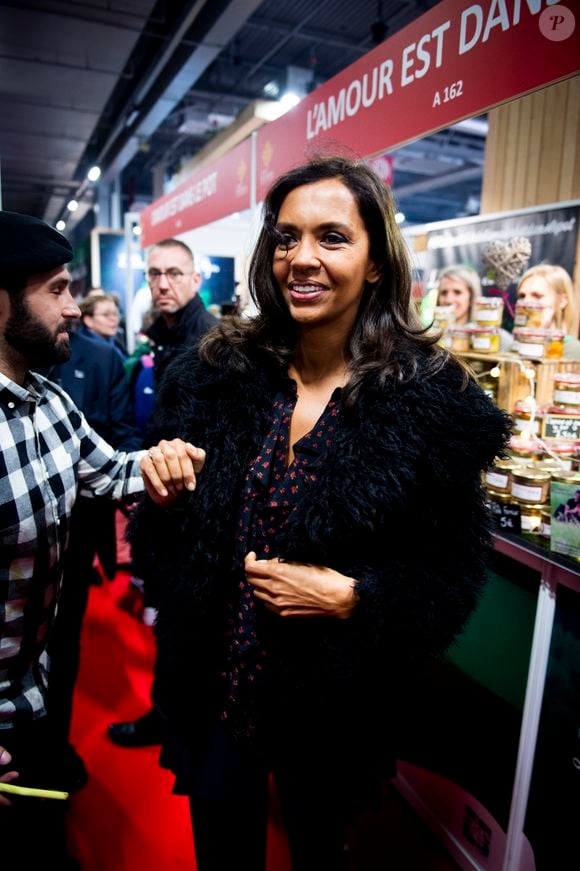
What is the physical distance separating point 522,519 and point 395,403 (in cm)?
79

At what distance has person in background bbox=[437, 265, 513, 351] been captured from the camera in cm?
395

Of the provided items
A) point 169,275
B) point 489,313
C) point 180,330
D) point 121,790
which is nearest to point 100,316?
point 169,275

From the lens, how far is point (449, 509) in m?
1.15

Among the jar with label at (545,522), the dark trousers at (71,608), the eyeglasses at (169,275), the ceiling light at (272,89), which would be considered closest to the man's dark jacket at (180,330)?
the eyeglasses at (169,275)

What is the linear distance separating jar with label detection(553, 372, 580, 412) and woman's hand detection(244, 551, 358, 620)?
1091 mm

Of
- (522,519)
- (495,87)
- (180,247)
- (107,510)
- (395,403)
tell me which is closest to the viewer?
(395,403)

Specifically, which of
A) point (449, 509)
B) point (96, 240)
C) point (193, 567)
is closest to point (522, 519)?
point (449, 509)

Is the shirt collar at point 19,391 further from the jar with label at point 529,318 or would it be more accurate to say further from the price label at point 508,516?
the jar with label at point 529,318

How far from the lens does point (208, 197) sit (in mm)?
4402

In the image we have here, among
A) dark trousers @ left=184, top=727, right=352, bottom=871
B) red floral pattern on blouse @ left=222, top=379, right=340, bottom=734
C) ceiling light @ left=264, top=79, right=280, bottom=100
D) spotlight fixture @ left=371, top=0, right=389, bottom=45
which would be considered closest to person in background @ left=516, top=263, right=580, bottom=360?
red floral pattern on blouse @ left=222, top=379, right=340, bottom=734

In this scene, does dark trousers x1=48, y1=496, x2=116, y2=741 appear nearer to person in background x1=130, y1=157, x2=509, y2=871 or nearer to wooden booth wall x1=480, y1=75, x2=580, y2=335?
person in background x1=130, y1=157, x2=509, y2=871

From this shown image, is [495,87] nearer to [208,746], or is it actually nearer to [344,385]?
[344,385]

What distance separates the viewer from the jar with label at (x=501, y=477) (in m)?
1.77

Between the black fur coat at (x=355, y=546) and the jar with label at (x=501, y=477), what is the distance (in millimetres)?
606
